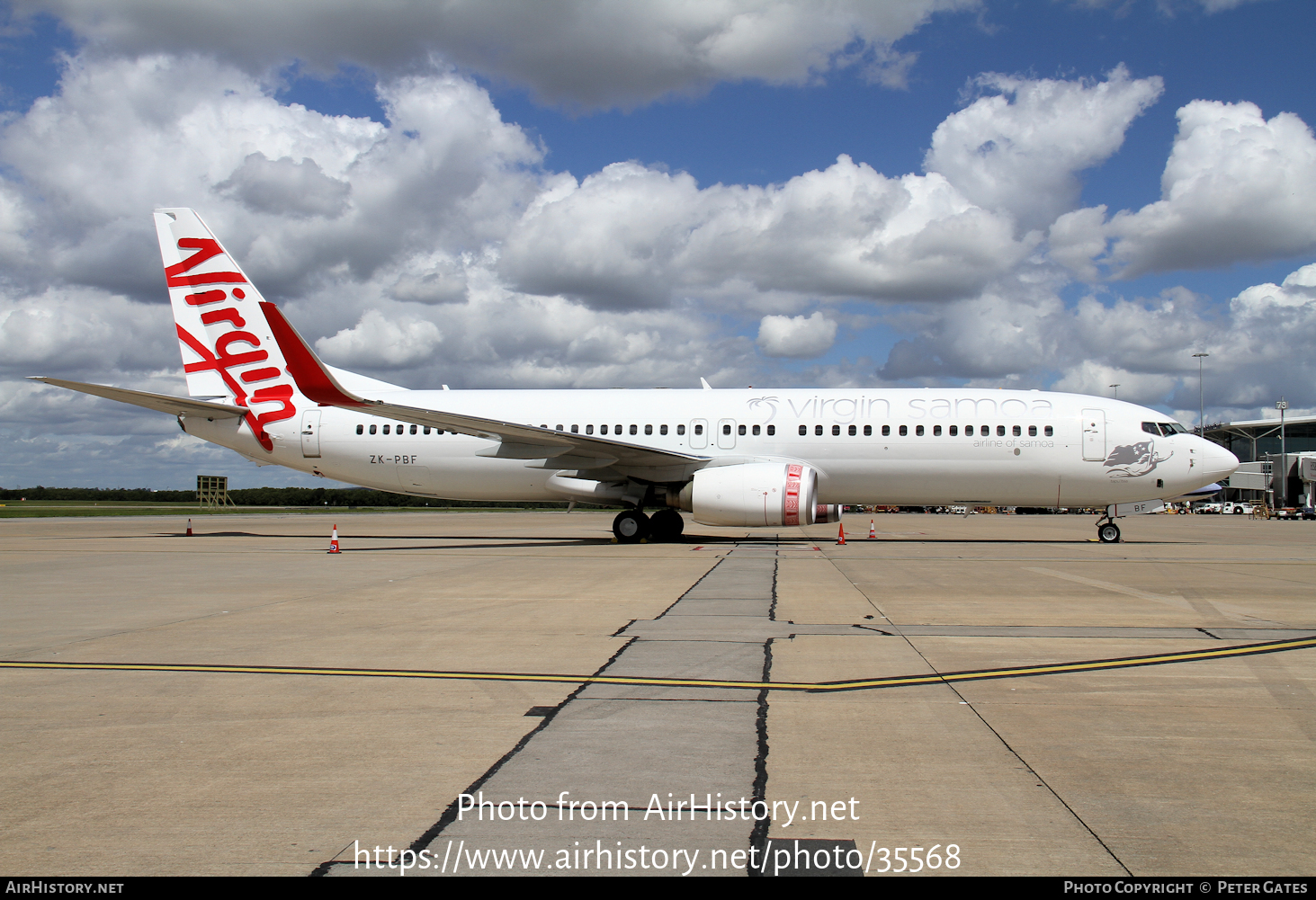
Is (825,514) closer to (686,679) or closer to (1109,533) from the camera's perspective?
(1109,533)

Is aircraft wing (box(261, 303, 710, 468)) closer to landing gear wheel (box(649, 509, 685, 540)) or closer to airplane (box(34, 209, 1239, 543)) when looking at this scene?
airplane (box(34, 209, 1239, 543))

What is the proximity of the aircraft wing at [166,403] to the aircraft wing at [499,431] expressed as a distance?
8.54 feet

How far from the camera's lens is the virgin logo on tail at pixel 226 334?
2255 centimetres

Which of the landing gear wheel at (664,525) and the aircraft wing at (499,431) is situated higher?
the aircraft wing at (499,431)

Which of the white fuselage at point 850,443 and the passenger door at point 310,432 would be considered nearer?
the white fuselage at point 850,443

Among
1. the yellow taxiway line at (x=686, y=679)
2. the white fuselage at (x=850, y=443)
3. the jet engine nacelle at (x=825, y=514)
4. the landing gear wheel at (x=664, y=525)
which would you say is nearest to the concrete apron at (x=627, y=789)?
the yellow taxiway line at (x=686, y=679)

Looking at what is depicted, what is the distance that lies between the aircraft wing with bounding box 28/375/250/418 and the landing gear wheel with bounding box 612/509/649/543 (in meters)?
10.4

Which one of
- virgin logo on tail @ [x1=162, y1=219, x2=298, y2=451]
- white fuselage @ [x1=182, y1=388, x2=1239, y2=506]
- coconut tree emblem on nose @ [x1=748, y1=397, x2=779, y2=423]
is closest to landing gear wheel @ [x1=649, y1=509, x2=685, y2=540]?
white fuselage @ [x1=182, y1=388, x2=1239, y2=506]

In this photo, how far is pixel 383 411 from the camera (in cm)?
1753

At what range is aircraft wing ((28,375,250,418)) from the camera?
18.9 m

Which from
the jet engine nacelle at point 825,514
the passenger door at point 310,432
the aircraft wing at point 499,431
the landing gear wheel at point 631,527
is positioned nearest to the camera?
the aircraft wing at point 499,431

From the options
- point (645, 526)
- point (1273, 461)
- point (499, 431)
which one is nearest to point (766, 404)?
point (645, 526)

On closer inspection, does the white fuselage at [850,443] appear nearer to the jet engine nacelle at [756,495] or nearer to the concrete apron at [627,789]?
the jet engine nacelle at [756,495]

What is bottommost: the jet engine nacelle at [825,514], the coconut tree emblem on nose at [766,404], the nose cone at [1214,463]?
the jet engine nacelle at [825,514]
